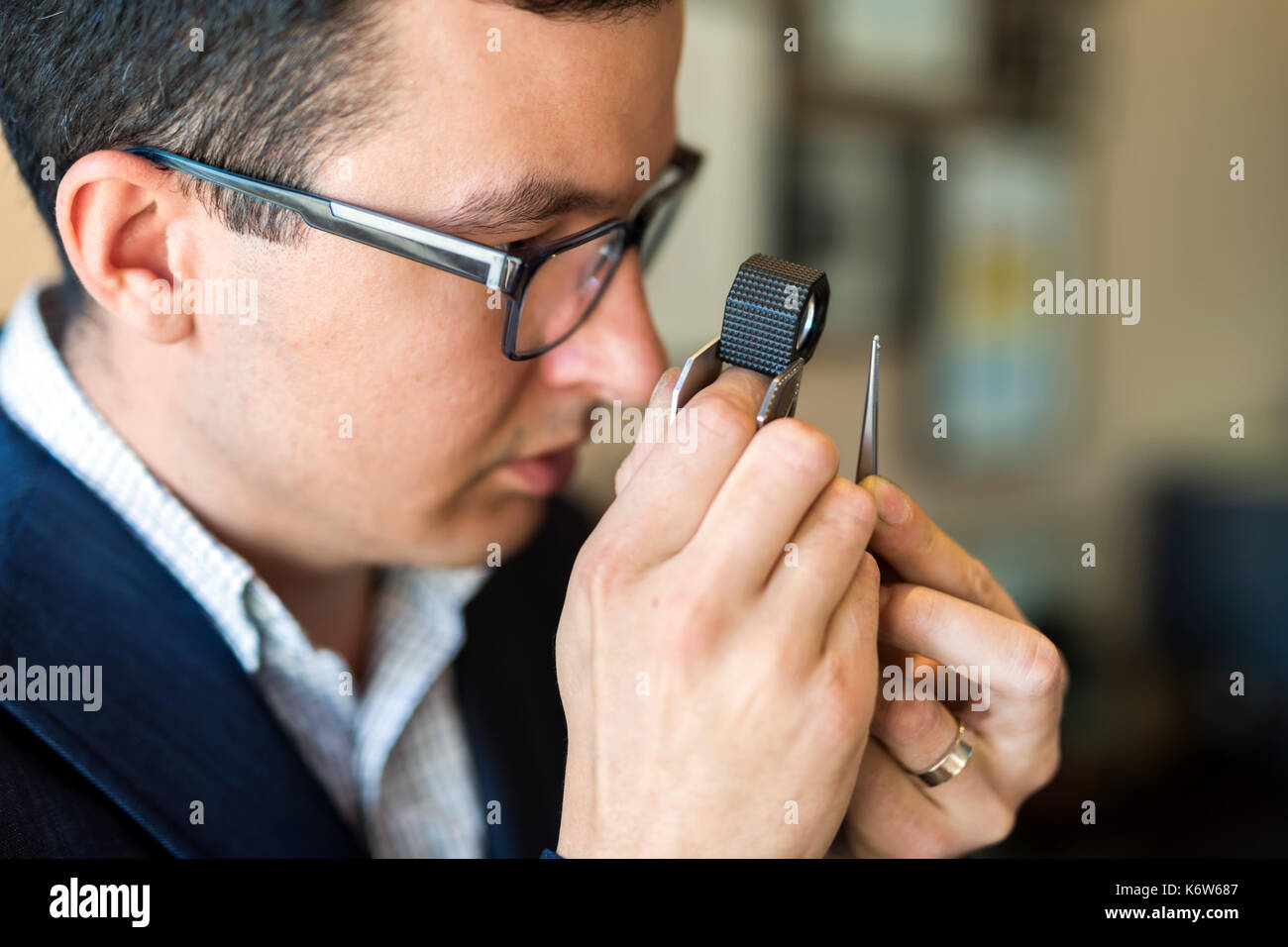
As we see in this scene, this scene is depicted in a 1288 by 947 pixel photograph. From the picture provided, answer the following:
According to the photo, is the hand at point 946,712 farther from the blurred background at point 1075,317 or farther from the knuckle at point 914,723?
the blurred background at point 1075,317

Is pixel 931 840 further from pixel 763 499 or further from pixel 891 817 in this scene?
pixel 763 499

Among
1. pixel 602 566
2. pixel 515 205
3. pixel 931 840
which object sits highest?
pixel 515 205

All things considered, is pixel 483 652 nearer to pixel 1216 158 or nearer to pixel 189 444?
pixel 189 444

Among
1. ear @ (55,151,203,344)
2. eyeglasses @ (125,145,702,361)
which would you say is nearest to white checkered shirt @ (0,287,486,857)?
ear @ (55,151,203,344)

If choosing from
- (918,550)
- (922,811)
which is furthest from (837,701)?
(922,811)

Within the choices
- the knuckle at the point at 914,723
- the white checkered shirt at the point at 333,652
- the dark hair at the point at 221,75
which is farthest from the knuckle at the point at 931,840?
the dark hair at the point at 221,75

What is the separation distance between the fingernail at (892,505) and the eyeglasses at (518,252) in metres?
0.29

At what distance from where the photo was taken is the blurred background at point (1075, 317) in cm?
209

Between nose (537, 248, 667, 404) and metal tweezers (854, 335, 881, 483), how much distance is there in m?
0.21

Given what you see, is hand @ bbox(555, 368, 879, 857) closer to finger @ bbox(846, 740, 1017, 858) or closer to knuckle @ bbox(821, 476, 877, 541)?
knuckle @ bbox(821, 476, 877, 541)

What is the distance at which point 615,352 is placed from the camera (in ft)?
2.64

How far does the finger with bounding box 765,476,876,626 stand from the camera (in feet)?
1.85

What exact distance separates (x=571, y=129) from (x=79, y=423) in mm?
471

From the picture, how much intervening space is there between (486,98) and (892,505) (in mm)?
383
